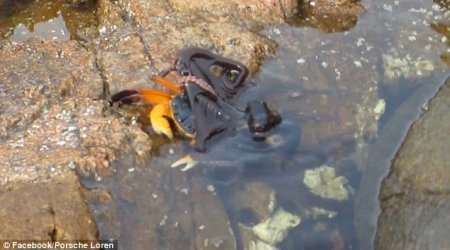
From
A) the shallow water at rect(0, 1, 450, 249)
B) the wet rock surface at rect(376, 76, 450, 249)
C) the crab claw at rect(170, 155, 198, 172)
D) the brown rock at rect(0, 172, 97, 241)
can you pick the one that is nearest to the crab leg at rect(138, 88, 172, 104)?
the shallow water at rect(0, 1, 450, 249)

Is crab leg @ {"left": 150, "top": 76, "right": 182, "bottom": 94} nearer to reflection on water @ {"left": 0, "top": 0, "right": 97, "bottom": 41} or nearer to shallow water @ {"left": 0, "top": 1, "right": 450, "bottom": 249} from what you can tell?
shallow water @ {"left": 0, "top": 1, "right": 450, "bottom": 249}

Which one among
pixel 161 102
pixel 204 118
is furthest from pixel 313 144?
pixel 161 102

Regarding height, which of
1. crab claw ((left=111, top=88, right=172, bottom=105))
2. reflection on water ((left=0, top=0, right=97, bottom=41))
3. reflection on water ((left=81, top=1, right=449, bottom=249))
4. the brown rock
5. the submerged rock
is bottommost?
the submerged rock

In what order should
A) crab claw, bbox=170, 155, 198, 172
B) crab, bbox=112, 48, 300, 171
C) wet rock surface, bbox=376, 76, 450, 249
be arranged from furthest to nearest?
crab, bbox=112, 48, 300, 171, crab claw, bbox=170, 155, 198, 172, wet rock surface, bbox=376, 76, 450, 249

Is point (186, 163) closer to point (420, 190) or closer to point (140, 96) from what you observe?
point (140, 96)

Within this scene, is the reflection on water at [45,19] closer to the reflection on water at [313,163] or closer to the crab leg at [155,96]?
the crab leg at [155,96]

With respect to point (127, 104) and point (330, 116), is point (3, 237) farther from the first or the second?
point (330, 116)

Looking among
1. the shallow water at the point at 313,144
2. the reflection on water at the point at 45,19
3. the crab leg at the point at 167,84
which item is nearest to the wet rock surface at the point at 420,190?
the shallow water at the point at 313,144
